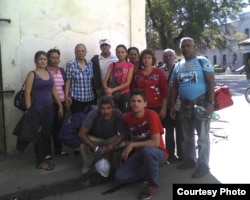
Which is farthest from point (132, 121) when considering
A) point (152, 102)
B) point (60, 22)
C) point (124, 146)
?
point (60, 22)

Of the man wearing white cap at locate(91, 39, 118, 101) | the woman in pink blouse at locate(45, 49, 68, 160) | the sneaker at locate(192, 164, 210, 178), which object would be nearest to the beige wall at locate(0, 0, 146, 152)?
the woman in pink blouse at locate(45, 49, 68, 160)

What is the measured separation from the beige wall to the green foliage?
20073 mm

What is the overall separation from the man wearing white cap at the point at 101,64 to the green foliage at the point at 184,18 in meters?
21.4

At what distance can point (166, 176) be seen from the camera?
199 inches

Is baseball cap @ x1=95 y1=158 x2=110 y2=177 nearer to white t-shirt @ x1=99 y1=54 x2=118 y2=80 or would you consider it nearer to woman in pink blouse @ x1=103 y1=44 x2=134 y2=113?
woman in pink blouse @ x1=103 y1=44 x2=134 y2=113

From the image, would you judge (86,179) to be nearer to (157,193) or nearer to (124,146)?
(124,146)

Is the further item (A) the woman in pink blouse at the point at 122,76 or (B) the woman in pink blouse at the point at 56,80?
(B) the woman in pink blouse at the point at 56,80

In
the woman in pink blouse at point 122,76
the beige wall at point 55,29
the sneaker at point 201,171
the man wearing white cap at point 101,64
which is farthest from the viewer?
the beige wall at point 55,29

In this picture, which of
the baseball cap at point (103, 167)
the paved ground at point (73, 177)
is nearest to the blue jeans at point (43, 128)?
the paved ground at point (73, 177)

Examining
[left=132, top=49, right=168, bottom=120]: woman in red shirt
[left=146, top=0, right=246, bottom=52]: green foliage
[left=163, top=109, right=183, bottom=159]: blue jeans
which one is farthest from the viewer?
[left=146, top=0, right=246, bottom=52]: green foliage

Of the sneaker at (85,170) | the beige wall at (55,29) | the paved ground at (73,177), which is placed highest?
the beige wall at (55,29)

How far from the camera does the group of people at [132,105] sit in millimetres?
4555

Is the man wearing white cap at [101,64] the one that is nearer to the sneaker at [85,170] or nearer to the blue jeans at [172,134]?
the blue jeans at [172,134]

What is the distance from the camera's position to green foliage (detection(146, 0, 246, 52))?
87.1 ft
